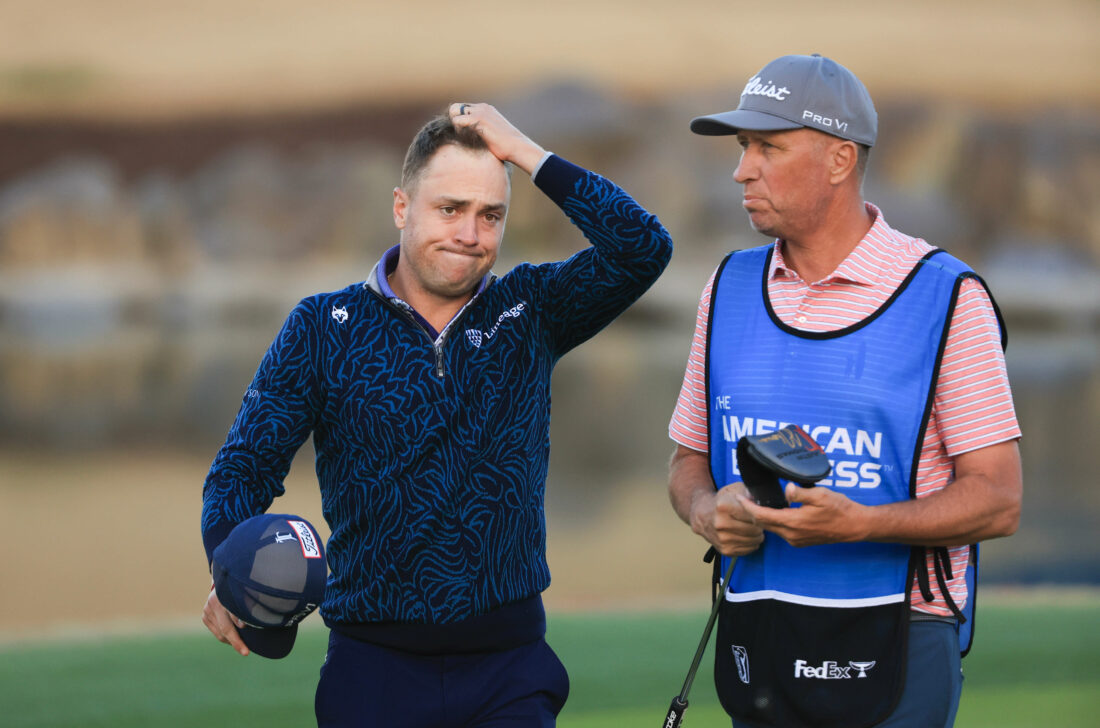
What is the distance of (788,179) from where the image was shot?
197cm

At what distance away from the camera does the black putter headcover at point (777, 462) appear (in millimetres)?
1739

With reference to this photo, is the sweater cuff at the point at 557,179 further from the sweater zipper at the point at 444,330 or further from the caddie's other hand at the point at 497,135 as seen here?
the sweater zipper at the point at 444,330

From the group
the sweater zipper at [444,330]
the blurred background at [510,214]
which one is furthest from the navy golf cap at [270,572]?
the blurred background at [510,214]

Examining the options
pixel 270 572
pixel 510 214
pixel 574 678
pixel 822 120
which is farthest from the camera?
pixel 510 214

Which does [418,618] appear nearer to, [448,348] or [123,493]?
[448,348]

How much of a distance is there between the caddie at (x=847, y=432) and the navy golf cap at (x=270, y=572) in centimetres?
61

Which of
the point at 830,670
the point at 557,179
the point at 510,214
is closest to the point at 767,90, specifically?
the point at 557,179

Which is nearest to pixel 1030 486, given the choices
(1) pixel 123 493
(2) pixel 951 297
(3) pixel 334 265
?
(3) pixel 334 265

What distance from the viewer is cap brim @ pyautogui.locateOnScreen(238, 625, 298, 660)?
71.3 inches

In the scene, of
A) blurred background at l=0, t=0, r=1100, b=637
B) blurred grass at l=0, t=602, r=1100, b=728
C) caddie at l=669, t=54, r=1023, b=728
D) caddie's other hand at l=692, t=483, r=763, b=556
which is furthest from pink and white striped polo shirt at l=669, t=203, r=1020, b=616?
blurred background at l=0, t=0, r=1100, b=637

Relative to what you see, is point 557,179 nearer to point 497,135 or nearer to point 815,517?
point 497,135

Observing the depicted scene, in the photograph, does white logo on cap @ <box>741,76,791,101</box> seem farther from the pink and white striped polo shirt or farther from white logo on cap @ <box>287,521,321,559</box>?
white logo on cap @ <box>287,521,321,559</box>

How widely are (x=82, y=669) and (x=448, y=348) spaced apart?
3.20 meters

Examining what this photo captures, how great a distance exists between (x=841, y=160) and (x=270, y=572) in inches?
42.2
